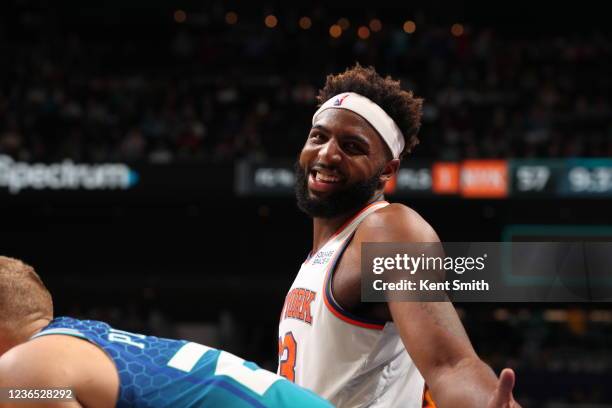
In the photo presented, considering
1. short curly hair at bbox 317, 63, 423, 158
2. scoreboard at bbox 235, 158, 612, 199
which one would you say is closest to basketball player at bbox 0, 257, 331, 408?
short curly hair at bbox 317, 63, 423, 158

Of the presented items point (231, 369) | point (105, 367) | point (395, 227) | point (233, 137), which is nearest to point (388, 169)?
point (395, 227)

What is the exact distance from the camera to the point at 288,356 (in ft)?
9.78

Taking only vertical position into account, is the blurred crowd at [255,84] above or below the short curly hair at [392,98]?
above

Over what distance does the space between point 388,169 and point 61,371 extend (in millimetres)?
1418

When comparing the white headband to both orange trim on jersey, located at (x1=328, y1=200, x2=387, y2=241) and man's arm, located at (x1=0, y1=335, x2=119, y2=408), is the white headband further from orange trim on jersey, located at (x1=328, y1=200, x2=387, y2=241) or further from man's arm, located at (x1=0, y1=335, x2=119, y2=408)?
man's arm, located at (x1=0, y1=335, x2=119, y2=408)

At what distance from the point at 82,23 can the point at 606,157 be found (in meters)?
11.3

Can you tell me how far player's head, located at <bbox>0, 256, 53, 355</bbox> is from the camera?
2416 millimetres

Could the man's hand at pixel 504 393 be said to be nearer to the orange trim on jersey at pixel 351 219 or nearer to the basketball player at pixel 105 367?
the basketball player at pixel 105 367

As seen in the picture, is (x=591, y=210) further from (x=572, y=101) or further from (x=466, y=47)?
(x=466, y=47)

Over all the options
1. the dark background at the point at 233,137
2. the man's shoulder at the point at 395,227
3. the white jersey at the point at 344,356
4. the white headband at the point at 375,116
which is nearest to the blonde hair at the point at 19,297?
the white jersey at the point at 344,356

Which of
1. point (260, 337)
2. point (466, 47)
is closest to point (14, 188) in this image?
point (260, 337)

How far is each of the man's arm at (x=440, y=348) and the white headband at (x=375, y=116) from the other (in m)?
0.52

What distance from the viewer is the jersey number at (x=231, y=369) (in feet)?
7.94

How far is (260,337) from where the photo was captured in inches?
637
